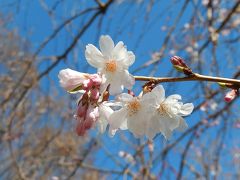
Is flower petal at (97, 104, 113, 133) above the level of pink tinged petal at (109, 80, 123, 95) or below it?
below

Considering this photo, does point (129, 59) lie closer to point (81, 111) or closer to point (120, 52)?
point (120, 52)

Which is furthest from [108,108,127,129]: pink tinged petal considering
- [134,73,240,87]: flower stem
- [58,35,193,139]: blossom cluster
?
[134,73,240,87]: flower stem

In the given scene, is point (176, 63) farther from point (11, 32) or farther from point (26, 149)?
point (11, 32)

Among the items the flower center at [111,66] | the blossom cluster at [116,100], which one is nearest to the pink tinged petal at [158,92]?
the blossom cluster at [116,100]

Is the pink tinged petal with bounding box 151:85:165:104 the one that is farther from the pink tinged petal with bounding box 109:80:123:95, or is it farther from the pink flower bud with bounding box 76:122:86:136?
the pink flower bud with bounding box 76:122:86:136

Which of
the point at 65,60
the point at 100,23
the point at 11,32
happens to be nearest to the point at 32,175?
the point at 65,60

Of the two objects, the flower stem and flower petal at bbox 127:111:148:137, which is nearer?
the flower stem
